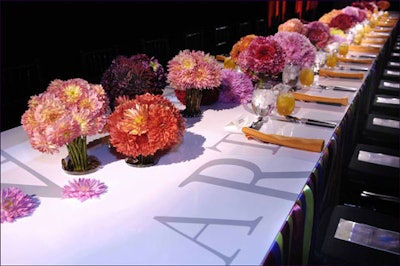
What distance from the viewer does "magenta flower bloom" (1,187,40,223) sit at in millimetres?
958

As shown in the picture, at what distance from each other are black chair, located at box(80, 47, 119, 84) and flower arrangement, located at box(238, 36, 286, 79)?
1.14 metres

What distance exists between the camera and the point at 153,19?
16.3ft

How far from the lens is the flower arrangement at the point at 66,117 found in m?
1.05

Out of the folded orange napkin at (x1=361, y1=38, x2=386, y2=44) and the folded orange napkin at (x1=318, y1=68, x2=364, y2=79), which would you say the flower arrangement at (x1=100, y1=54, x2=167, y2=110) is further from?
the folded orange napkin at (x1=361, y1=38, x2=386, y2=44)

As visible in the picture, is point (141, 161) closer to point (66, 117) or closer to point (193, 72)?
point (66, 117)

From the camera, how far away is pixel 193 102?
171 cm

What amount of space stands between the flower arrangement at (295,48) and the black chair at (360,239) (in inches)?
33.4

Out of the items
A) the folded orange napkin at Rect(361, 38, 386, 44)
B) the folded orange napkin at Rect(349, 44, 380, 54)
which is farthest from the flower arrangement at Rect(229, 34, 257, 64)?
the folded orange napkin at Rect(361, 38, 386, 44)

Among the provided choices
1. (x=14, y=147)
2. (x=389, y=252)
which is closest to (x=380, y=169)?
(x=389, y=252)

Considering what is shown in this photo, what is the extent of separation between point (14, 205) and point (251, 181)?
24.8 inches

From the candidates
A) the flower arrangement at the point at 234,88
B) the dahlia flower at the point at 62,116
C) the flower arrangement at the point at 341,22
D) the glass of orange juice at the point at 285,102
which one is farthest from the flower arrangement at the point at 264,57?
the flower arrangement at the point at 341,22

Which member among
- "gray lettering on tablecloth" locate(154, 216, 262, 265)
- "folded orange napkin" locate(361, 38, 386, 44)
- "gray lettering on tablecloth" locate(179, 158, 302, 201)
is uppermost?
"folded orange napkin" locate(361, 38, 386, 44)

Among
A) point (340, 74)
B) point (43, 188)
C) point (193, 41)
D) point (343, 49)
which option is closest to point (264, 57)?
point (340, 74)

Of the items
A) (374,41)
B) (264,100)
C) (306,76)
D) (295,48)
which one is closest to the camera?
(264,100)
